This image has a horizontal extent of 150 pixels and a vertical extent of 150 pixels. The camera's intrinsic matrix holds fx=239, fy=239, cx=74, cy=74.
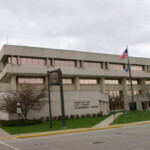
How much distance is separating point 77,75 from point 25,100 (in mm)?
25330

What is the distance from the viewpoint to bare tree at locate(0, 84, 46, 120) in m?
29.7

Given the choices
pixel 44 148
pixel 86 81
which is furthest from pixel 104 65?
pixel 44 148

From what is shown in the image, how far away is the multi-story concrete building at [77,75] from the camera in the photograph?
38969mm

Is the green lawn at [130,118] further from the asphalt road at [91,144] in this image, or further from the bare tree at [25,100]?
the asphalt road at [91,144]

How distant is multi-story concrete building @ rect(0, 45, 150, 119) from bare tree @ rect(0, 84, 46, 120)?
2481 millimetres

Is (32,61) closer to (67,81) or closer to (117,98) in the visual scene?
(67,81)

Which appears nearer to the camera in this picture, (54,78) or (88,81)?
(54,78)

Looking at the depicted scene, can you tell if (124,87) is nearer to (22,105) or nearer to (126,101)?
(126,101)

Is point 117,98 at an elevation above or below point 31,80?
below

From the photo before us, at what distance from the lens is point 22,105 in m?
30.5

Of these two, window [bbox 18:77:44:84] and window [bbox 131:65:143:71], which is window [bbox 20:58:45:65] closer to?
window [bbox 18:77:44:84]

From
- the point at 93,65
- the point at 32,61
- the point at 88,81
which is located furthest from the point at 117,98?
the point at 32,61

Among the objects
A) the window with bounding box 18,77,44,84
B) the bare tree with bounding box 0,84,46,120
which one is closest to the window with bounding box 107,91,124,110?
the window with bounding box 18,77,44,84

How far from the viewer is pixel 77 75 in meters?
54.3
